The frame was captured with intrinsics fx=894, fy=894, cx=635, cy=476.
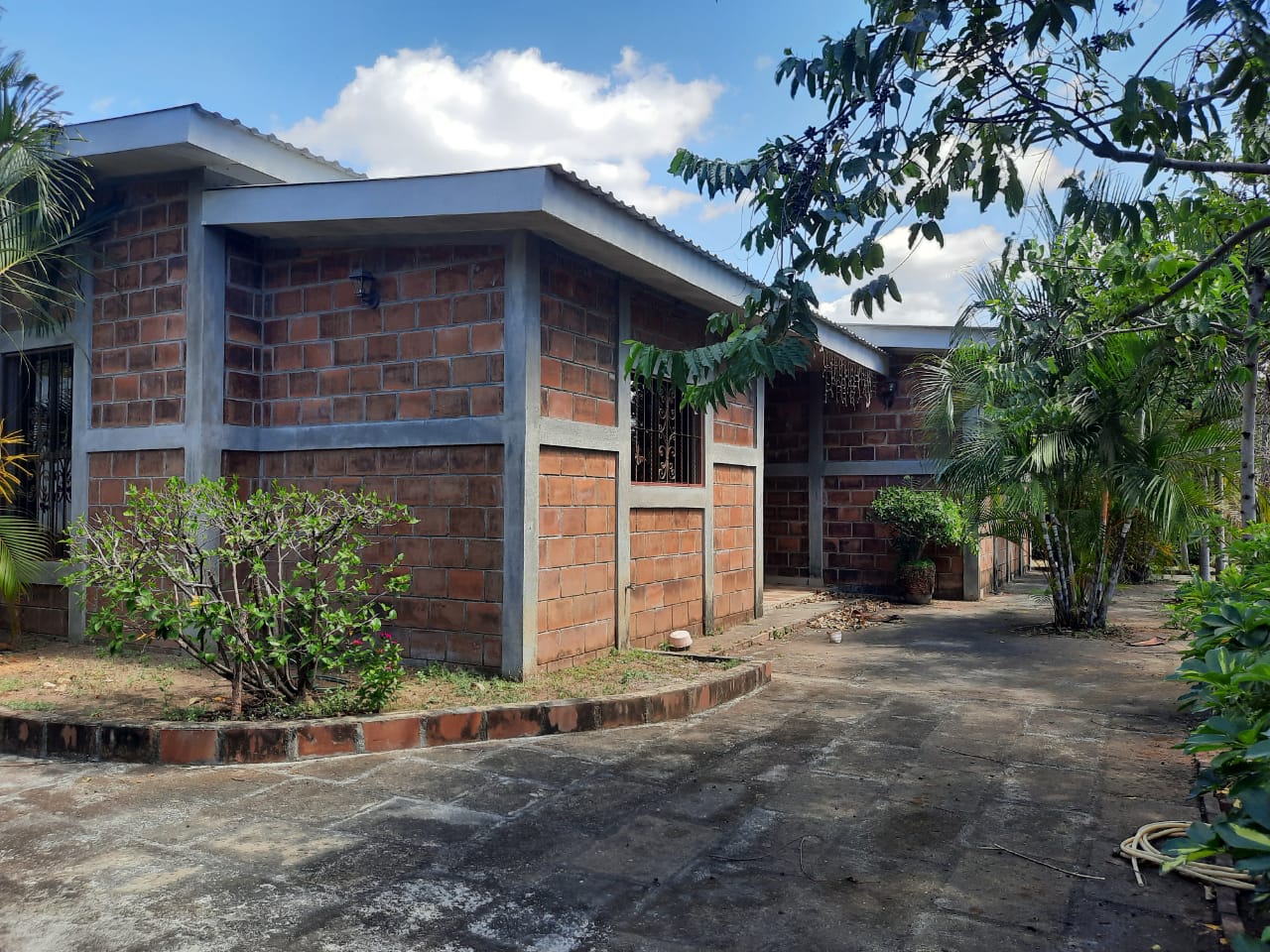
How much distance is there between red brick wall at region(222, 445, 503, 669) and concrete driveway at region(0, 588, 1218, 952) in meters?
1.39

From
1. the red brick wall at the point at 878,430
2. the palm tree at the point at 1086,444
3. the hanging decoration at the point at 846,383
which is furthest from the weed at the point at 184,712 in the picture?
the red brick wall at the point at 878,430

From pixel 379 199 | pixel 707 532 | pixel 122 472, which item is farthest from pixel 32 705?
pixel 707 532

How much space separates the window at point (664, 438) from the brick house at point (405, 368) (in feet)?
0.16

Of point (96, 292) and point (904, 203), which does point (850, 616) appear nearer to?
point (904, 203)

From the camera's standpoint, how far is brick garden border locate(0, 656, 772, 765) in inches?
185

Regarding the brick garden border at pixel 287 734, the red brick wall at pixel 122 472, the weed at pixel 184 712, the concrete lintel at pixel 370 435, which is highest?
the concrete lintel at pixel 370 435

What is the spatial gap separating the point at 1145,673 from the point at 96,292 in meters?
9.22

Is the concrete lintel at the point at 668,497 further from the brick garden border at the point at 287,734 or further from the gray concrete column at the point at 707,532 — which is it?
the brick garden border at the point at 287,734

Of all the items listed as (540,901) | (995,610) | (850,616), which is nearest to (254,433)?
(540,901)

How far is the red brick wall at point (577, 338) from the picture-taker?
255 inches

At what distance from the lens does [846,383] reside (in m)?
12.3

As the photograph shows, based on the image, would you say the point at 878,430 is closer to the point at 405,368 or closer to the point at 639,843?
the point at 405,368

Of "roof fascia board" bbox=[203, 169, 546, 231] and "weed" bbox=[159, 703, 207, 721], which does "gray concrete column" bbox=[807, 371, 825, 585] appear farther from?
"weed" bbox=[159, 703, 207, 721]

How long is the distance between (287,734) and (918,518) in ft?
28.8
